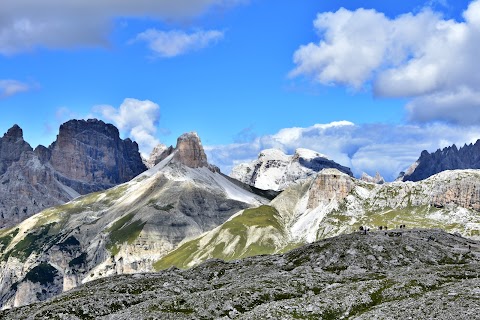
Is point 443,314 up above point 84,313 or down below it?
below

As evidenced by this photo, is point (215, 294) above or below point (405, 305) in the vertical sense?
above

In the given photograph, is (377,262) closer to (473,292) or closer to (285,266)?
(285,266)

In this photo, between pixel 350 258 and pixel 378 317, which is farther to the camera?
pixel 350 258

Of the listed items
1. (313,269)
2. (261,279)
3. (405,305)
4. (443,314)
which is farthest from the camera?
(313,269)

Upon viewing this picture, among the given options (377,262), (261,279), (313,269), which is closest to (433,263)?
(377,262)

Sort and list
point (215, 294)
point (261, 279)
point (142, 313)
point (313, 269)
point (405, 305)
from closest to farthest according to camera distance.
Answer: point (405, 305) < point (142, 313) < point (215, 294) < point (261, 279) < point (313, 269)

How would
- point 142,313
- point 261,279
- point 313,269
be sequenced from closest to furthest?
point 142,313 → point 261,279 → point 313,269

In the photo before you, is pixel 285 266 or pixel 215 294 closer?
pixel 215 294

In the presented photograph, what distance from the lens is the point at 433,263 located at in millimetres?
194375

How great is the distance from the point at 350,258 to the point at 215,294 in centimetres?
8123

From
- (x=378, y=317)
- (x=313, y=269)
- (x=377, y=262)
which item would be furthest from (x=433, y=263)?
(x=378, y=317)

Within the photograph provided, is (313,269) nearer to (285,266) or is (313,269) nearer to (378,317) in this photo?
(285,266)

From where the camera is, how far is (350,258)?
19400 centimetres

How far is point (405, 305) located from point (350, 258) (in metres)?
98.3
